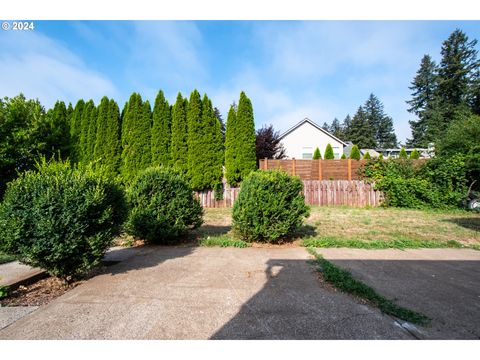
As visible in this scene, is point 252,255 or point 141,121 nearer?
point 252,255

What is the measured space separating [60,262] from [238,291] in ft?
7.79

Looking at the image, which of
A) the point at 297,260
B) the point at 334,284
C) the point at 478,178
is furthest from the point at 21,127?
the point at 478,178

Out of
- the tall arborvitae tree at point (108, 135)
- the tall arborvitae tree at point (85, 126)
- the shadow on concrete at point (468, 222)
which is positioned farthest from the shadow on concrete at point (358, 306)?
the tall arborvitae tree at point (85, 126)

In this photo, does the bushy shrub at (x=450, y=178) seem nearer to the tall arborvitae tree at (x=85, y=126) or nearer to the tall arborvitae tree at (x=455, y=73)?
the tall arborvitae tree at (x=85, y=126)

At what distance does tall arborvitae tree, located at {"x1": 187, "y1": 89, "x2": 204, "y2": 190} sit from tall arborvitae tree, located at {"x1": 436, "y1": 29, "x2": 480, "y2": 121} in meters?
37.6

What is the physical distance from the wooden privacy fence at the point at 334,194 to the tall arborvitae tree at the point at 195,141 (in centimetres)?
90

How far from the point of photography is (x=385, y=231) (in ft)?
20.6

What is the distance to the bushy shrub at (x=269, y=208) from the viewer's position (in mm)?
4859

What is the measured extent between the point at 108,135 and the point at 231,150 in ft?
22.1

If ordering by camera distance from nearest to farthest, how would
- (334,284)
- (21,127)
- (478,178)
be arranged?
(334,284)
(21,127)
(478,178)

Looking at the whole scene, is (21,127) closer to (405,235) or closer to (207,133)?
(207,133)

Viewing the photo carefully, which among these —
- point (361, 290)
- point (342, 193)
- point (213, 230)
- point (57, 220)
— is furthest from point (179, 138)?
point (361, 290)

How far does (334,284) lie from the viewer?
9.80 feet

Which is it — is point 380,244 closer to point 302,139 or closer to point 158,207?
point 158,207
